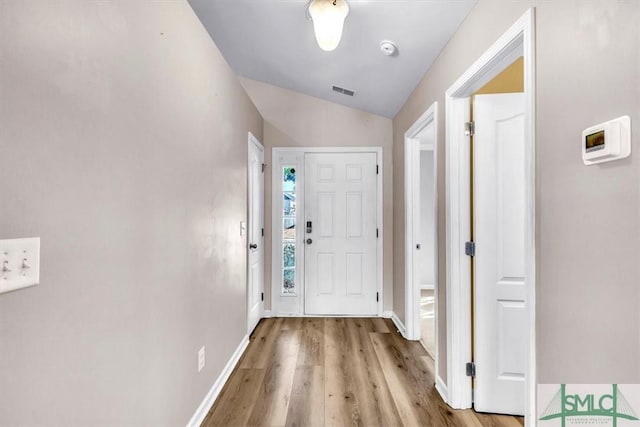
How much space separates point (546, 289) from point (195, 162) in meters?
1.79

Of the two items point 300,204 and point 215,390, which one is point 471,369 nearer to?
point 215,390

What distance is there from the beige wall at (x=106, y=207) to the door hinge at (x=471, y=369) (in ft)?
5.33

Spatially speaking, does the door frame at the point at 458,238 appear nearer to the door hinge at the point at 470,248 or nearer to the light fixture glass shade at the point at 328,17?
the door hinge at the point at 470,248

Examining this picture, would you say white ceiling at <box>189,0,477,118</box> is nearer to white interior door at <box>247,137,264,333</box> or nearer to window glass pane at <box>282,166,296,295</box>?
white interior door at <box>247,137,264,333</box>

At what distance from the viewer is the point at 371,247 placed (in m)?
3.81

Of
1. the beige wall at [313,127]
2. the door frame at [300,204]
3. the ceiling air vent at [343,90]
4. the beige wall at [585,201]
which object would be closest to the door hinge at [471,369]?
the beige wall at [585,201]

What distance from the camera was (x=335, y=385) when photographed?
90.4 inches

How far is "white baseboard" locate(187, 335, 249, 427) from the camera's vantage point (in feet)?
6.00

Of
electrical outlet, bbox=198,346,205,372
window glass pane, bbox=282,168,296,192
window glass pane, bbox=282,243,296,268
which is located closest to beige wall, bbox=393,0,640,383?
electrical outlet, bbox=198,346,205,372

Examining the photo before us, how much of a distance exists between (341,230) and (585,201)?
285cm

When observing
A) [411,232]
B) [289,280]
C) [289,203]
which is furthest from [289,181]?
[411,232]

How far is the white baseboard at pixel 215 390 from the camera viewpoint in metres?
1.83

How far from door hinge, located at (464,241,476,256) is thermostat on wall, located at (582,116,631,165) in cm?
104

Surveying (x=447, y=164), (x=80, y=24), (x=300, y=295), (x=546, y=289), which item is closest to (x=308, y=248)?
(x=300, y=295)
